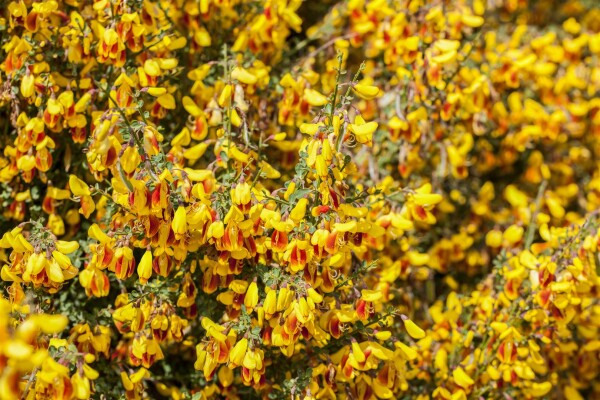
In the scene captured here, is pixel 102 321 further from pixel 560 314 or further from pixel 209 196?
pixel 560 314

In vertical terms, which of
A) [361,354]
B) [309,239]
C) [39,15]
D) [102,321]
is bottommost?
[361,354]

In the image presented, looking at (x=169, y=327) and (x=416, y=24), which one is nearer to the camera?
(x=169, y=327)

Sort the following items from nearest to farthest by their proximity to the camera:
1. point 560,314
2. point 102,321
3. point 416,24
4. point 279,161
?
point 102,321
point 560,314
point 279,161
point 416,24

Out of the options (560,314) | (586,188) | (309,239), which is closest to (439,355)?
(560,314)

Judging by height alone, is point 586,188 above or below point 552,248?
below

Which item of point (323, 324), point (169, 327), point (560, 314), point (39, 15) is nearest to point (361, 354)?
point (323, 324)

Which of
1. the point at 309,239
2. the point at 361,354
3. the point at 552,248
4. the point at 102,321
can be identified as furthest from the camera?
the point at 552,248
